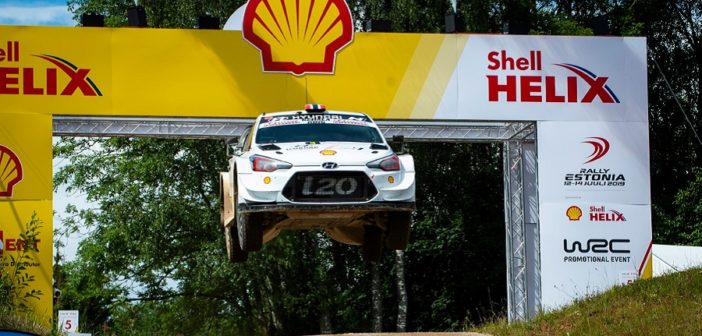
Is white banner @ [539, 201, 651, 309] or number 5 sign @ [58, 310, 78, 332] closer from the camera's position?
number 5 sign @ [58, 310, 78, 332]

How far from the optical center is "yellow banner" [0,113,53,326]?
20.1 meters

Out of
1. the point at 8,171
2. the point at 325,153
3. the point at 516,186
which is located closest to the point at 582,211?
the point at 516,186

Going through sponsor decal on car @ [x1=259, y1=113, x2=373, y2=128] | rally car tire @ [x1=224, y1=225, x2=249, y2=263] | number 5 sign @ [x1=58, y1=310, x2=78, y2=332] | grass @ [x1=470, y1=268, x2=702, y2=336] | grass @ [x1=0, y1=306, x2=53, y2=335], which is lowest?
number 5 sign @ [x1=58, y1=310, x2=78, y2=332]

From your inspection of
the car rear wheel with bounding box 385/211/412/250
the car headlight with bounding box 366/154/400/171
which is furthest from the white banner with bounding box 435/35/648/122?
the car headlight with bounding box 366/154/400/171

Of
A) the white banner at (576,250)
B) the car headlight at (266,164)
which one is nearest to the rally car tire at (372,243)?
the car headlight at (266,164)

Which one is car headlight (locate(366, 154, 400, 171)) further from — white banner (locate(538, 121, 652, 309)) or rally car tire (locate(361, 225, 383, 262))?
white banner (locate(538, 121, 652, 309))

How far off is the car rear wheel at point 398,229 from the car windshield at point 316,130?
38.5 inches

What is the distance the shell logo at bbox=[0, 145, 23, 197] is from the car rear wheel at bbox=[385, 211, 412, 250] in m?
7.29

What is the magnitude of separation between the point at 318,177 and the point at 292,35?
6.86m

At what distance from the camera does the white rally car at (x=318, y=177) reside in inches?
582

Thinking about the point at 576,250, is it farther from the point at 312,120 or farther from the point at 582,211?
the point at 312,120

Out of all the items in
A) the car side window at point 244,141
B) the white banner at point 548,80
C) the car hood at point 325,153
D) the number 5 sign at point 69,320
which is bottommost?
the number 5 sign at point 69,320

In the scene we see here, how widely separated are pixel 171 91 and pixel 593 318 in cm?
859

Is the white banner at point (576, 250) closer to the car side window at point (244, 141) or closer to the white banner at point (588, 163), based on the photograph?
the white banner at point (588, 163)
